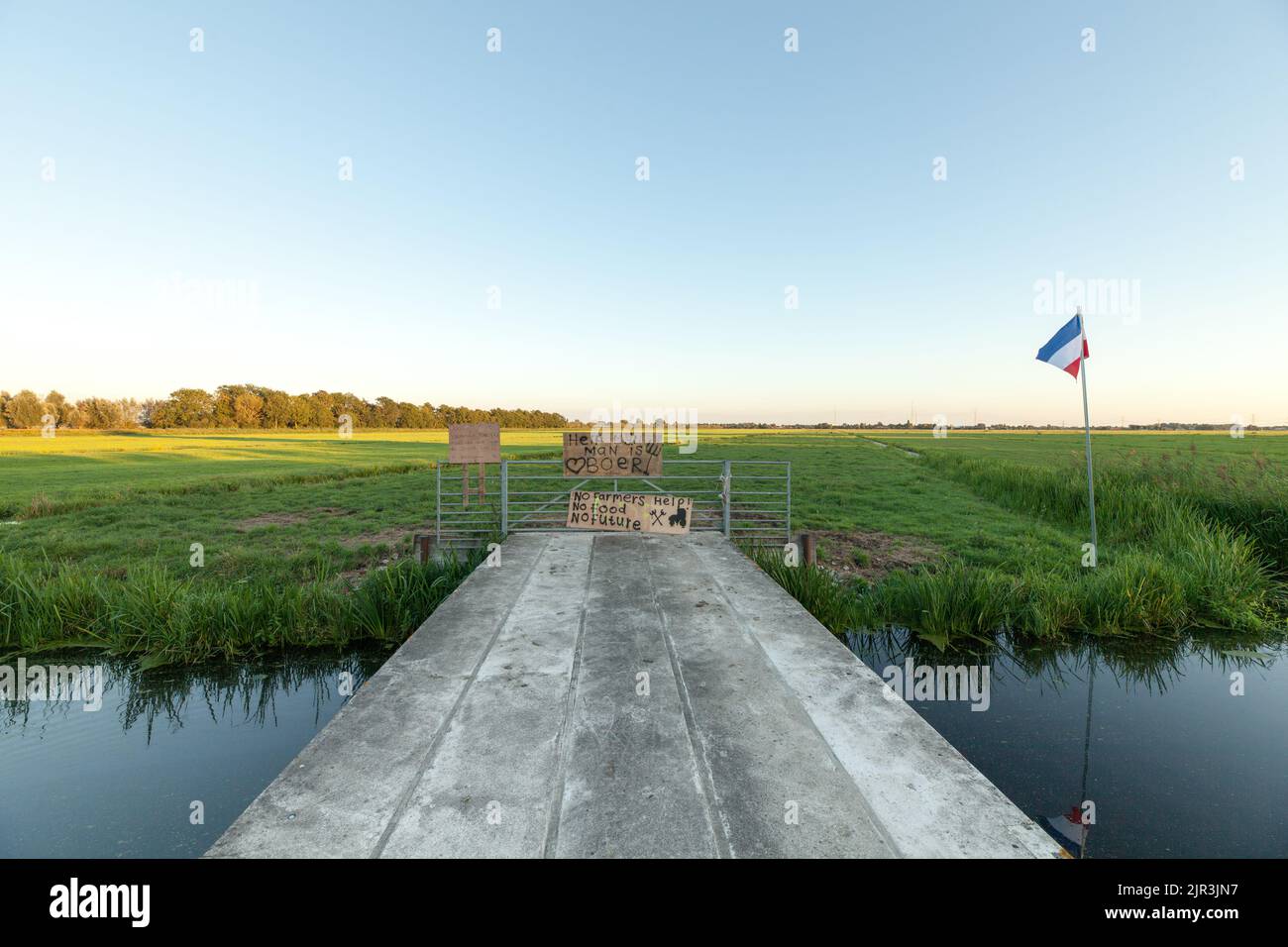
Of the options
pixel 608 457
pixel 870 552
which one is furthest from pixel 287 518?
pixel 870 552

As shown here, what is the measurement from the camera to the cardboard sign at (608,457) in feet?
32.5

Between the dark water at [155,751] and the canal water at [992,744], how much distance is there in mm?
16

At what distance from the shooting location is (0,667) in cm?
620

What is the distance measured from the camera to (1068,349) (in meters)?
9.76

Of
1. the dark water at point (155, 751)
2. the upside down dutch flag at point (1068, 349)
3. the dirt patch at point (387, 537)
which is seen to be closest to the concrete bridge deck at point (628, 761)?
the dark water at point (155, 751)

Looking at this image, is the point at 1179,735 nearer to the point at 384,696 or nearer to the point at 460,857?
the point at 460,857

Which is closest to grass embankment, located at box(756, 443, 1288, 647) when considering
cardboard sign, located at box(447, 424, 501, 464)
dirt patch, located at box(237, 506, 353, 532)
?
cardboard sign, located at box(447, 424, 501, 464)

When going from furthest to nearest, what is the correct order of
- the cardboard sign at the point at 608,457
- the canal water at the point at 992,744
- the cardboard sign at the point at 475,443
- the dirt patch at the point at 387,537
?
the cardboard sign at the point at 475,443
the dirt patch at the point at 387,537
the cardboard sign at the point at 608,457
the canal water at the point at 992,744

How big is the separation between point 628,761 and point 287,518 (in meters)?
18.0

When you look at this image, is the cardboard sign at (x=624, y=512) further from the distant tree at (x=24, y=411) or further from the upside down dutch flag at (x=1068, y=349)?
the distant tree at (x=24, y=411)

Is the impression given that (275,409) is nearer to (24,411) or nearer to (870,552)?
(24,411)

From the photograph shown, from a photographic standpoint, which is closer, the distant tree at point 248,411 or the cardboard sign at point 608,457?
the cardboard sign at point 608,457

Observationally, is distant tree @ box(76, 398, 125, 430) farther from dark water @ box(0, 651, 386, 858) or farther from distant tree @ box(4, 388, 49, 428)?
dark water @ box(0, 651, 386, 858)
